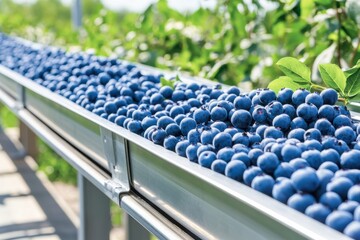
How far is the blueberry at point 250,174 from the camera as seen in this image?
0.80 metres

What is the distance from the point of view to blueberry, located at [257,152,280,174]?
2.67ft

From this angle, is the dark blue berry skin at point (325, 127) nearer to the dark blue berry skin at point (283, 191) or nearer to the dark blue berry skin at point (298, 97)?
the dark blue berry skin at point (298, 97)

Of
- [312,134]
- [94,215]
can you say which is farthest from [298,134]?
[94,215]

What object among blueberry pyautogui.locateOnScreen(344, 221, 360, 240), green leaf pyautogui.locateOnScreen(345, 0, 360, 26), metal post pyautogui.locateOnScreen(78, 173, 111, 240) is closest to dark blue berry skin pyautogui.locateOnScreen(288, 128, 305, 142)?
blueberry pyautogui.locateOnScreen(344, 221, 360, 240)

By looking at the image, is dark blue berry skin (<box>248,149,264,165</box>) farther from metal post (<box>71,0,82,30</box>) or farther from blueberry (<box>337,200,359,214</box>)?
metal post (<box>71,0,82,30</box>)

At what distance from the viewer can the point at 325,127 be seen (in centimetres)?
98

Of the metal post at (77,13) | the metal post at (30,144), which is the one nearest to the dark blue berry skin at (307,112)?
the metal post at (77,13)

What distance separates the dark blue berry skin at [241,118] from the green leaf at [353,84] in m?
0.22

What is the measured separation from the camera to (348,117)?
1035 millimetres

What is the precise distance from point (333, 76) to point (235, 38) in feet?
5.93

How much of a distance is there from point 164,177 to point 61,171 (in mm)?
5023

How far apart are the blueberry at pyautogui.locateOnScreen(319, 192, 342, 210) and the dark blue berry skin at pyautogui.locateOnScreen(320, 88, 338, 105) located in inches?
16.0

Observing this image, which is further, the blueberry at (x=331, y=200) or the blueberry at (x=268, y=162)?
the blueberry at (x=268, y=162)

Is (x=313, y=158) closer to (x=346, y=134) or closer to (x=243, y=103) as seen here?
(x=346, y=134)
